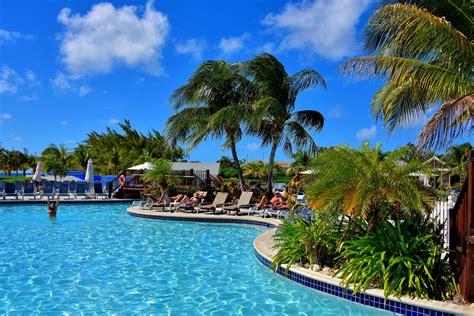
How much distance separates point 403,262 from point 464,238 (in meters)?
0.77

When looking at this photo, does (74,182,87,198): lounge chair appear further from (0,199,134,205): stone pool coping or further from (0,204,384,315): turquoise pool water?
(0,204,384,315): turquoise pool water

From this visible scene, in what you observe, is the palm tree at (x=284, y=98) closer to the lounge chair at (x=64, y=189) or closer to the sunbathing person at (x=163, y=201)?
the sunbathing person at (x=163, y=201)

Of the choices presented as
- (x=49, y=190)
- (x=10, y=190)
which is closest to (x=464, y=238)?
(x=49, y=190)

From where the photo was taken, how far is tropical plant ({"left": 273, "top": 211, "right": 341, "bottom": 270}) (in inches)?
264

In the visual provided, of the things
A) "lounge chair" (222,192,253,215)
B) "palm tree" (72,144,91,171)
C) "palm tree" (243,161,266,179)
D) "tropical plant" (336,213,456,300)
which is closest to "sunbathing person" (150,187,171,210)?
"lounge chair" (222,192,253,215)

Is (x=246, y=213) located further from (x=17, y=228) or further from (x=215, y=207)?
(x=17, y=228)

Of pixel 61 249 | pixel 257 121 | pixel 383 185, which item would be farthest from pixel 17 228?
pixel 383 185

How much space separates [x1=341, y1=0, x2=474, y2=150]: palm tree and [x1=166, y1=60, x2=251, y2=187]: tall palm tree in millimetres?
11166

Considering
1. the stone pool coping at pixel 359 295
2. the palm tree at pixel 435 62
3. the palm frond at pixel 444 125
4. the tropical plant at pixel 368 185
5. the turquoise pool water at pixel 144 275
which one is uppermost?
the palm tree at pixel 435 62

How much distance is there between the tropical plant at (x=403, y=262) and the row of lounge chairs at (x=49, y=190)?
17176 mm

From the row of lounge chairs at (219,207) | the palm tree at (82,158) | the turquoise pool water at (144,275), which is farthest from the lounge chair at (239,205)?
the palm tree at (82,158)

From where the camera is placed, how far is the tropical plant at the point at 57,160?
3600 cm

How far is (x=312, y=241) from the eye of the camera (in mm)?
6773

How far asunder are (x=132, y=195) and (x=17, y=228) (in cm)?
1026
